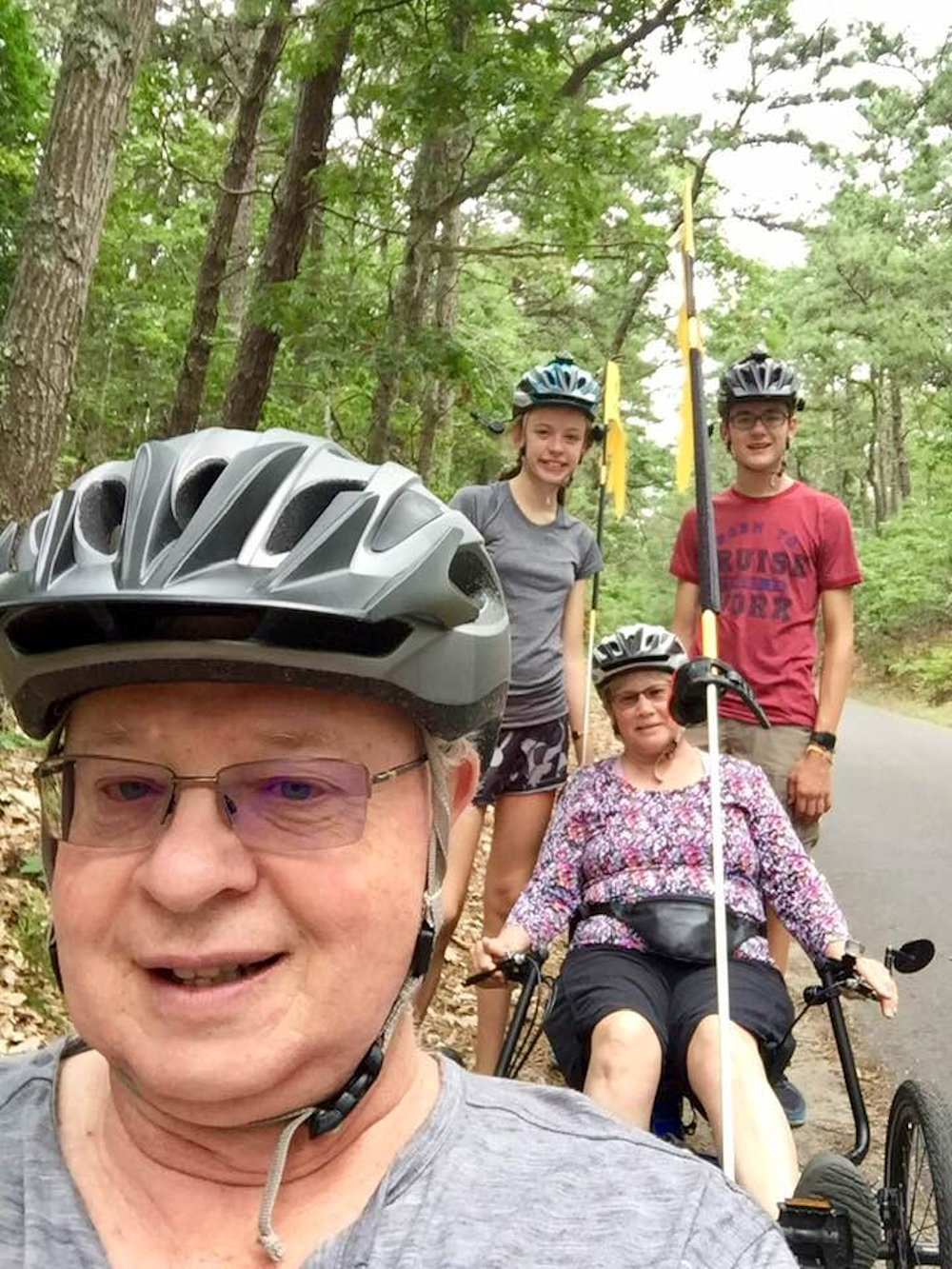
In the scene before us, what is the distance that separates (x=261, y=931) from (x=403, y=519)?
21.1 inches

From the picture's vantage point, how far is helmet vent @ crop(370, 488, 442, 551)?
1.42 metres

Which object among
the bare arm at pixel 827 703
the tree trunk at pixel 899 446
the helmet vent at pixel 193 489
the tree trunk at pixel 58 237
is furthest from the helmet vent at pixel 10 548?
the tree trunk at pixel 899 446

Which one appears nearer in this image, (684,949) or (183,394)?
(684,949)

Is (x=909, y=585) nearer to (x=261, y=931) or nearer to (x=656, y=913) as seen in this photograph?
(x=656, y=913)

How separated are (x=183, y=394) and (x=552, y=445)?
16.0 feet

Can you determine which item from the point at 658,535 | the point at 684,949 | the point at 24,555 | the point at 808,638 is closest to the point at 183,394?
the point at 808,638

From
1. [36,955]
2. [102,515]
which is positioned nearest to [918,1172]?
[102,515]

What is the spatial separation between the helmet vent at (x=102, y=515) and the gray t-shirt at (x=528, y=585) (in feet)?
8.18

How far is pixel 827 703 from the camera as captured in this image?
393 centimetres

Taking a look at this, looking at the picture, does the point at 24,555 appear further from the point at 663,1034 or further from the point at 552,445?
the point at 552,445

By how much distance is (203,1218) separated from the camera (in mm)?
1279

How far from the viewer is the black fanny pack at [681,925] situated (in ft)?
9.99

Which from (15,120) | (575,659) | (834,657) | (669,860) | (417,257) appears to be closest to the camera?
(669,860)

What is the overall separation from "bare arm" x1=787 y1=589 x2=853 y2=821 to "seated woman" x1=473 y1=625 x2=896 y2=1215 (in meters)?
0.46
